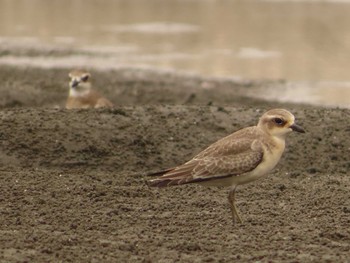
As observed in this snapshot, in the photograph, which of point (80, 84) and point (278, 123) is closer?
point (278, 123)

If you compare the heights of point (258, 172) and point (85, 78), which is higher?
point (258, 172)

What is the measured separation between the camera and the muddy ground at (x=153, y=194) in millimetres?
8102

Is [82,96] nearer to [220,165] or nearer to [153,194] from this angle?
[153,194]

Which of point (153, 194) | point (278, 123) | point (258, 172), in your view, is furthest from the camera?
point (153, 194)

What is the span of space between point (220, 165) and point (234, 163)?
0.11m

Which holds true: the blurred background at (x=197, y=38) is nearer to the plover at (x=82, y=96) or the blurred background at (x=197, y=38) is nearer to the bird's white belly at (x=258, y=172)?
the plover at (x=82, y=96)

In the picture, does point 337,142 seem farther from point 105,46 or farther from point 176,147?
point 105,46

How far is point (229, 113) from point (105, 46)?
9.17 meters

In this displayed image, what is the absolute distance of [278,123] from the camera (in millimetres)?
9312

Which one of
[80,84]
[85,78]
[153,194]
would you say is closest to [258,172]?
[153,194]

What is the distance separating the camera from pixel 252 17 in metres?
24.9

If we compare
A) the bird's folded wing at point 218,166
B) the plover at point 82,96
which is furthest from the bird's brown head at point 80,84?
the bird's folded wing at point 218,166

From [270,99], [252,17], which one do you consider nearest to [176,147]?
[270,99]

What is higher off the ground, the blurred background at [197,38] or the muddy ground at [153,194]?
the muddy ground at [153,194]
